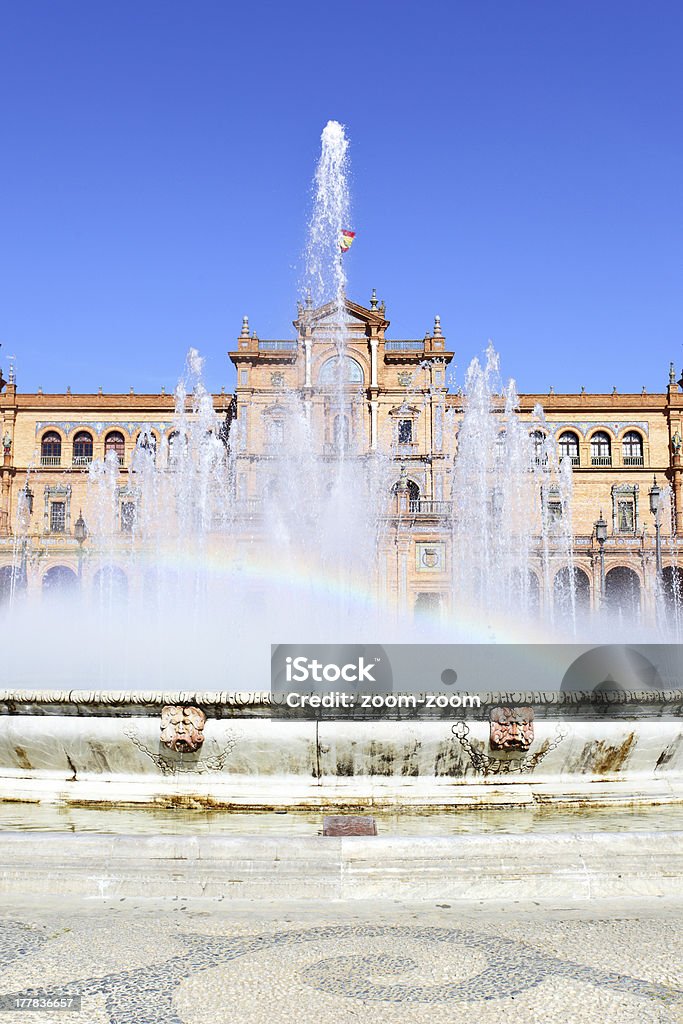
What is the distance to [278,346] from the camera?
156ft

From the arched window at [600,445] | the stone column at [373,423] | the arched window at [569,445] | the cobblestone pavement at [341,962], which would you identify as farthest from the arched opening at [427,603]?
the cobblestone pavement at [341,962]

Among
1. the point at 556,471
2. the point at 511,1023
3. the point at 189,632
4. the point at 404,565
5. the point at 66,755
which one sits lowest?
the point at 511,1023

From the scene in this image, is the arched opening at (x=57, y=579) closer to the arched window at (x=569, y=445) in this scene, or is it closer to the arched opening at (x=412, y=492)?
the arched opening at (x=412, y=492)

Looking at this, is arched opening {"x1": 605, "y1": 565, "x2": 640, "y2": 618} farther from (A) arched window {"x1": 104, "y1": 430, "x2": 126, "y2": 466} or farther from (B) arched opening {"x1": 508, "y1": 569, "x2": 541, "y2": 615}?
(A) arched window {"x1": 104, "y1": 430, "x2": 126, "y2": 466}

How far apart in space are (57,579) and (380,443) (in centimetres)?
1810

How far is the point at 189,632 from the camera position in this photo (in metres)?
16.4

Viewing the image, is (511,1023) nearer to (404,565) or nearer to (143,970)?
(143,970)

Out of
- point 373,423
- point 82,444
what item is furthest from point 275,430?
point 82,444

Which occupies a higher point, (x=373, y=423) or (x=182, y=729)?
(x=373, y=423)

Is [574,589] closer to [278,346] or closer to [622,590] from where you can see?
[622,590]

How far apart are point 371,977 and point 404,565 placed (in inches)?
1448

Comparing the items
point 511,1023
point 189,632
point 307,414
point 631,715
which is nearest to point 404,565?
point 307,414

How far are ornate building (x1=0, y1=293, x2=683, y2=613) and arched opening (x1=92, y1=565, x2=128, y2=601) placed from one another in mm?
1501

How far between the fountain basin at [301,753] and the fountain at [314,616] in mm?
13
